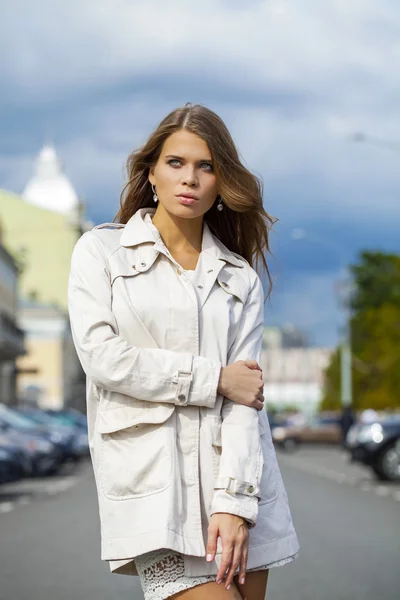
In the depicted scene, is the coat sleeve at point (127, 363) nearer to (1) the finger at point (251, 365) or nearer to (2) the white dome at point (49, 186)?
(1) the finger at point (251, 365)

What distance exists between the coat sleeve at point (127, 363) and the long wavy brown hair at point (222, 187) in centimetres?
46

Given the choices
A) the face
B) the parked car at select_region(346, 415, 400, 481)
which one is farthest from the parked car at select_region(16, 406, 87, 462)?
the face

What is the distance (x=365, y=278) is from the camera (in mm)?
103188

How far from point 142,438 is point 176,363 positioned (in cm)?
22

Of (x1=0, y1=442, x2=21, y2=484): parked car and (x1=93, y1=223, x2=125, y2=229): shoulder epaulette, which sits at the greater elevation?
(x1=93, y1=223, x2=125, y2=229): shoulder epaulette

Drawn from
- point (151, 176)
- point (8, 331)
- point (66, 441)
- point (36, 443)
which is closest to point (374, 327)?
point (8, 331)

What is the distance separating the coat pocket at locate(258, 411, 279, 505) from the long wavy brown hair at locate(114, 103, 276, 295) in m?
0.56

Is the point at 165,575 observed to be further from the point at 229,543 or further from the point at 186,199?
the point at 186,199

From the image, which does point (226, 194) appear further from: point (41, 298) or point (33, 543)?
point (41, 298)

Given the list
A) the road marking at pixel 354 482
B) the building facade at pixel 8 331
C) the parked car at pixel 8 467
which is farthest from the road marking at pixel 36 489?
the building facade at pixel 8 331

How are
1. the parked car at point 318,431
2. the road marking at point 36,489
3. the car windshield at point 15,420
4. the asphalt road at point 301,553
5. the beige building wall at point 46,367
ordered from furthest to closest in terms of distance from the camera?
the beige building wall at point 46,367 < the parked car at point 318,431 < the car windshield at point 15,420 < the road marking at point 36,489 < the asphalt road at point 301,553

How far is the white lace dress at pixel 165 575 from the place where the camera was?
3.80 metres

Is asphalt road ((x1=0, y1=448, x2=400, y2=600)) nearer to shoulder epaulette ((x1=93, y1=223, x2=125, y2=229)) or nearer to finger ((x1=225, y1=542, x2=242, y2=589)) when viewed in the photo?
shoulder epaulette ((x1=93, y1=223, x2=125, y2=229))

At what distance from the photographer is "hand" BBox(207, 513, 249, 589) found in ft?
12.2
